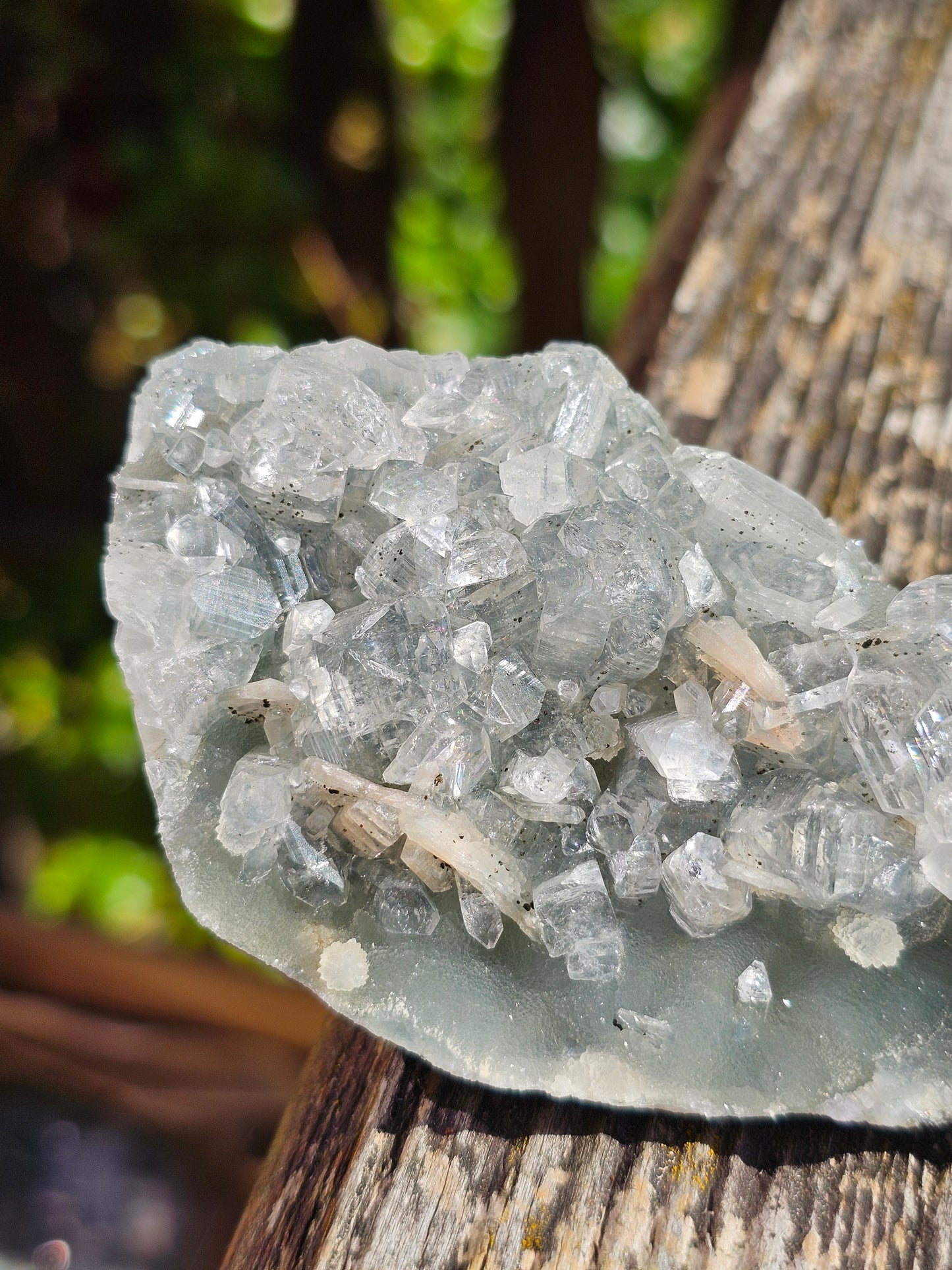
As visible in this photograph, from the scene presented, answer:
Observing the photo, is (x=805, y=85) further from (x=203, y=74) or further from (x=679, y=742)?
(x=203, y=74)

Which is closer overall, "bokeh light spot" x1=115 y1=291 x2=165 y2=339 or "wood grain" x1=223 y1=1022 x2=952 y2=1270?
"wood grain" x1=223 y1=1022 x2=952 y2=1270

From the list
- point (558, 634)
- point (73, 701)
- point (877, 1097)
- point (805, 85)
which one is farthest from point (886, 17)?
point (73, 701)

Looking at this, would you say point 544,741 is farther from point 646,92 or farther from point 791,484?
point 646,92

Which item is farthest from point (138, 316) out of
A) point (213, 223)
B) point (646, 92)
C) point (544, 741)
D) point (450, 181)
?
point (544, 741)

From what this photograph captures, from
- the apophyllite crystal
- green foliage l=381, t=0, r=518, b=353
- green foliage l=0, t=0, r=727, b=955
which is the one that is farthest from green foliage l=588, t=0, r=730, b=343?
the apophyllite crystal

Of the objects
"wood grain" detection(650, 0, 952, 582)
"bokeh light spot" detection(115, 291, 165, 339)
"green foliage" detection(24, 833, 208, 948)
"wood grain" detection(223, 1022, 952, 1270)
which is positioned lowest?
"green foliage" detection(24, 833, 208, 948)

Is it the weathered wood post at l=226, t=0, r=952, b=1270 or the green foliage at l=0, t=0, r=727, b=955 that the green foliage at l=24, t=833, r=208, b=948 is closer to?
the green foliage at l=0, t=0, r=727, b=955

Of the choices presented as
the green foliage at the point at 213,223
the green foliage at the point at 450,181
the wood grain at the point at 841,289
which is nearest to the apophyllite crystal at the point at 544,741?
the wood grain at the point at 841,289
